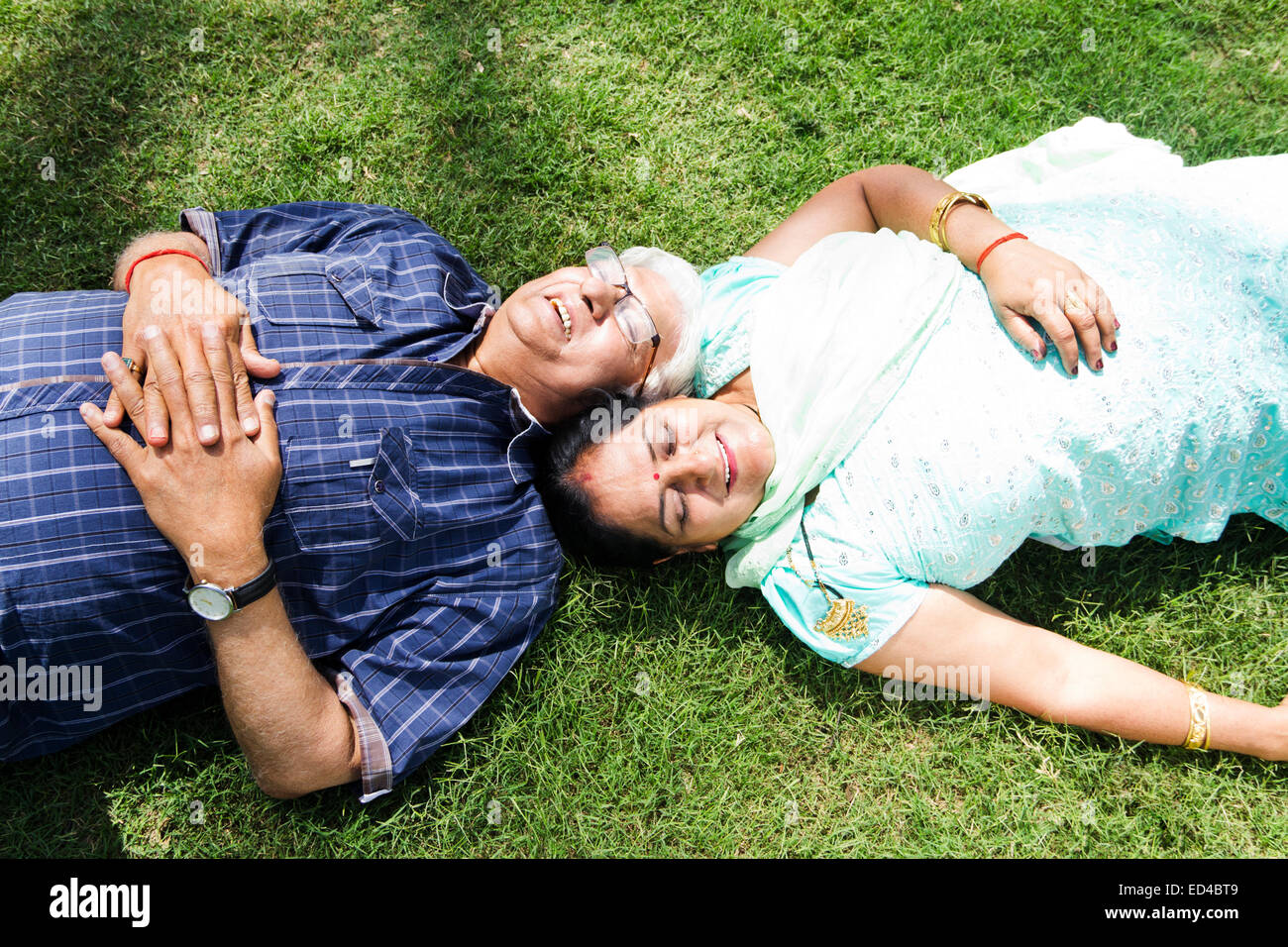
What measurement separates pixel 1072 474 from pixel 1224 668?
1278 millimetres

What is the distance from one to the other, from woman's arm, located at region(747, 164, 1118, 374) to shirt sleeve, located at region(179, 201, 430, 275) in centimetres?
161

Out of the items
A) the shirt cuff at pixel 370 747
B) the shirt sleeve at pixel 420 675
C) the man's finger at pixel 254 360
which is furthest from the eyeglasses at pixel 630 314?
the shirt cuff at pixel 370 747

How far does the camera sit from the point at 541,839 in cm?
321

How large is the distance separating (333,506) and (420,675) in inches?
27.2

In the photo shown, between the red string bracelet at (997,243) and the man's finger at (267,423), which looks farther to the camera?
the red string bracelet at (997,243)

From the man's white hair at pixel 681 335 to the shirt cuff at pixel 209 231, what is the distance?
153 cm

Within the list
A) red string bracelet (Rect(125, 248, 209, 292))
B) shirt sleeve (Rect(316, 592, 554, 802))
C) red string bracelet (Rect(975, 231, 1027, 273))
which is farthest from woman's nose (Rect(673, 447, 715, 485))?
red string bracelet (Rect(125, 248, 209, 292))

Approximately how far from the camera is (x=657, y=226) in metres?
3.82

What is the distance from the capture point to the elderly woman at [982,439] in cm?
285

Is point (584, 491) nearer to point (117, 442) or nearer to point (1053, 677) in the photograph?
point (117, 442)

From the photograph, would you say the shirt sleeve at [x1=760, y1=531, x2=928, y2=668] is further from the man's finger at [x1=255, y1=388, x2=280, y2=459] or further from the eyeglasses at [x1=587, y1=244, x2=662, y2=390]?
the man's finger at [x1=255, y1=388, x2=280, y2=459]

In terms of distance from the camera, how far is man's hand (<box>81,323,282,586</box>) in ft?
8.20

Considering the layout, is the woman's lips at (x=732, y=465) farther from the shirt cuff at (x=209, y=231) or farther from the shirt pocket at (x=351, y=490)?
the shirt cuff at (x=209, y=231)
